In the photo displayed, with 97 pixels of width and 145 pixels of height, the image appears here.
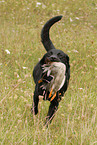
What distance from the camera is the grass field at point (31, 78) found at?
7.23ft

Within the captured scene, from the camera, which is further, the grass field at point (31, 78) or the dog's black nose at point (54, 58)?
the dog's black nose at point (54, 58)

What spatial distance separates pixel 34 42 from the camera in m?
5.39

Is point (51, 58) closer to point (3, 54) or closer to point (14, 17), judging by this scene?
point (3, 54)

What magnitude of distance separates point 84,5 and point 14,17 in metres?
3.20

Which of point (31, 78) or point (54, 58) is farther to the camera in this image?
point (31, 78)

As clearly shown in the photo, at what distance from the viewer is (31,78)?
3980 mm

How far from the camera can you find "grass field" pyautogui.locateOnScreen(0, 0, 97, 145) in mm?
2203

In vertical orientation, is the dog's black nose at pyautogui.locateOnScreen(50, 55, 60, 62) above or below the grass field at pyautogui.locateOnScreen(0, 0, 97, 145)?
above

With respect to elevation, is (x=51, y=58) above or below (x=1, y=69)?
above

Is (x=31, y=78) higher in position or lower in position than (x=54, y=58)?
lower

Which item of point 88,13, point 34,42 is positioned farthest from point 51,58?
point 88,13

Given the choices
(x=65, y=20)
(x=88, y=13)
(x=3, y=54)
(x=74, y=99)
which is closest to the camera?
(x=74, y=99)

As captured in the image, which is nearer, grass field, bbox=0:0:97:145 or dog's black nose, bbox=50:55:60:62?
grass field, bbox=0:0:97:145

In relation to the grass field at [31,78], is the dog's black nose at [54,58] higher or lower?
higher
